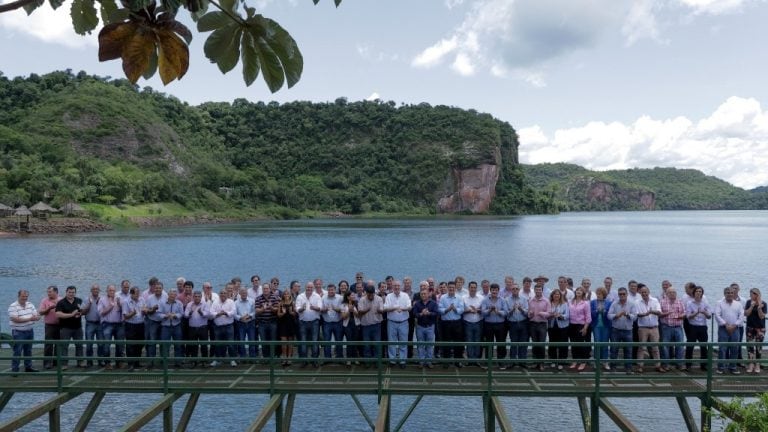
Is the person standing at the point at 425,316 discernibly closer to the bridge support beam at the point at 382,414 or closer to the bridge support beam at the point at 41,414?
the bridge support beam at the point at 382,414

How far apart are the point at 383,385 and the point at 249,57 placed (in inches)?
382

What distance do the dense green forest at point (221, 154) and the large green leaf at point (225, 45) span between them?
314 feet

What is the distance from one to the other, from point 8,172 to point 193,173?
171ft

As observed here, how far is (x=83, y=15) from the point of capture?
2.08 m

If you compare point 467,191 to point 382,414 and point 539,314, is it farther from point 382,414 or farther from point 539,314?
point 382,414

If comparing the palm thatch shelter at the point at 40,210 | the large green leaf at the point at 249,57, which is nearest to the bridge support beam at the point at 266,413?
the large green leaf at the point at 249,57

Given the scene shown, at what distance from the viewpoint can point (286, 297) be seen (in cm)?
1323

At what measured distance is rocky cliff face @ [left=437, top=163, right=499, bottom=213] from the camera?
17188cm

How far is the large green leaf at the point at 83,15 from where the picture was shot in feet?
6.79

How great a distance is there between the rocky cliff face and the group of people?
159099 mm

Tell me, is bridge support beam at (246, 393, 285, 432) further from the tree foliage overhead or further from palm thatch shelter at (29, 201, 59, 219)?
palm thatch shelter at (29, 201, 59, 219)

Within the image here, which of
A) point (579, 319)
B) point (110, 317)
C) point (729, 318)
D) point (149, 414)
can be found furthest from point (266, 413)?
point (729, 318)

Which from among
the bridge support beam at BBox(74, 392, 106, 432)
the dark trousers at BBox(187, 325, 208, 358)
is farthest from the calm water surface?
the bridge support beam at BBox(74, 392, 106, 432)

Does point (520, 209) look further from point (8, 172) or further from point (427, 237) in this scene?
point (8, 172)
